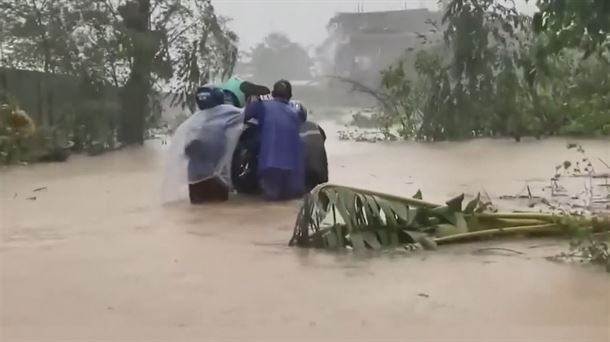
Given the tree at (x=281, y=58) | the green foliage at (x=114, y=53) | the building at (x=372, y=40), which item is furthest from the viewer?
the building at (x=372, y=40)

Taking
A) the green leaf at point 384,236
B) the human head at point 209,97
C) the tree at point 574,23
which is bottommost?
the green leaf at point 384,236

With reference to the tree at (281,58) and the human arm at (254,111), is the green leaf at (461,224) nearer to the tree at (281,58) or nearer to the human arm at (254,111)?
the human arm at (254,111)

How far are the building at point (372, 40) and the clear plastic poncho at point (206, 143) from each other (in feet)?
12.8

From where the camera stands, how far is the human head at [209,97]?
3.89m

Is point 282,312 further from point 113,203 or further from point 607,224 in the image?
point 113,203

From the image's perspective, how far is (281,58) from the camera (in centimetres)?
773

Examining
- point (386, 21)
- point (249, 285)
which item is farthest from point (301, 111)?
point (386, 21)

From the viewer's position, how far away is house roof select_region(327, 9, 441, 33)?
299 inches

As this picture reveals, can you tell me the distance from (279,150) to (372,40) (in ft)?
14.6

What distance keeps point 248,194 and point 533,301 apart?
2.08 meters

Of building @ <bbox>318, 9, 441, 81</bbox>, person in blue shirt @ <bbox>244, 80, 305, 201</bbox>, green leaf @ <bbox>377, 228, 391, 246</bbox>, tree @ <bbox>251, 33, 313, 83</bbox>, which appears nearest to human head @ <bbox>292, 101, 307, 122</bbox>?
person in blue shirt @ <bbox>244, 80, 305, 201</bbox>

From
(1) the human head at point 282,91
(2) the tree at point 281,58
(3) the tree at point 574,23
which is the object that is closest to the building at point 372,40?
(2) the tree at point 281,58

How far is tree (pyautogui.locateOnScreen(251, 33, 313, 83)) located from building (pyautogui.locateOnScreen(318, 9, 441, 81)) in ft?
0.53

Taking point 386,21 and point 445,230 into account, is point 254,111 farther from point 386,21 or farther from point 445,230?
point 386,21
